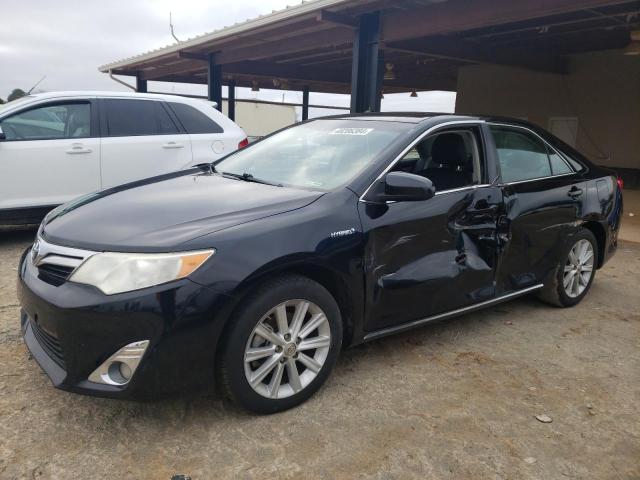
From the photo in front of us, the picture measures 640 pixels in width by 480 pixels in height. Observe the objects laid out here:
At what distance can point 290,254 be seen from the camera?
2.59 meters

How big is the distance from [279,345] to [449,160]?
1862 millimetres


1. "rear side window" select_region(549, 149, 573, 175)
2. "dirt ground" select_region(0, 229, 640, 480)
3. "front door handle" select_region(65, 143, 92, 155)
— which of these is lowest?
"dirt ground" select_region(0, 229, 640, 480)

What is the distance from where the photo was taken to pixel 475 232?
348 centimetres

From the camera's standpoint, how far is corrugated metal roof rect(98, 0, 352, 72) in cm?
822

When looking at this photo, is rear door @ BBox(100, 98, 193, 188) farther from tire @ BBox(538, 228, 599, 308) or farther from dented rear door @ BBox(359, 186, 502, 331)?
tire @ BBox(538, 228, 599, 308)

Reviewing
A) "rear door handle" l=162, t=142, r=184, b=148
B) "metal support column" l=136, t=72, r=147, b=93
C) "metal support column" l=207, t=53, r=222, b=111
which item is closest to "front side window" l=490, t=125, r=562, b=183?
"rear door handle" l=162, t=142, r=184, b=148

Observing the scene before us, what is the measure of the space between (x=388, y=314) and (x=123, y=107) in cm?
449

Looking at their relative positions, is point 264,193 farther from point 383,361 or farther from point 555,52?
point 555,52

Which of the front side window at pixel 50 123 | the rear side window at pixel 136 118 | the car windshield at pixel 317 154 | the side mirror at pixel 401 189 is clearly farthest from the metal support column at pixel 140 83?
the side mirror at pixel 401 189

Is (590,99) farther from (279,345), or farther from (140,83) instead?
(140,83)

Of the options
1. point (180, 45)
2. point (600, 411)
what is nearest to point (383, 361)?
point (600, 411)

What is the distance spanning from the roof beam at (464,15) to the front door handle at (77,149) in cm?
523

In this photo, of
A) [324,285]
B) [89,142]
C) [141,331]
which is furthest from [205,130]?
[141,331]

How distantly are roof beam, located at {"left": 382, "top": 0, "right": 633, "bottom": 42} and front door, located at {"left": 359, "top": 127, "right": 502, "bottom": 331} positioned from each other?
14.8 ft
